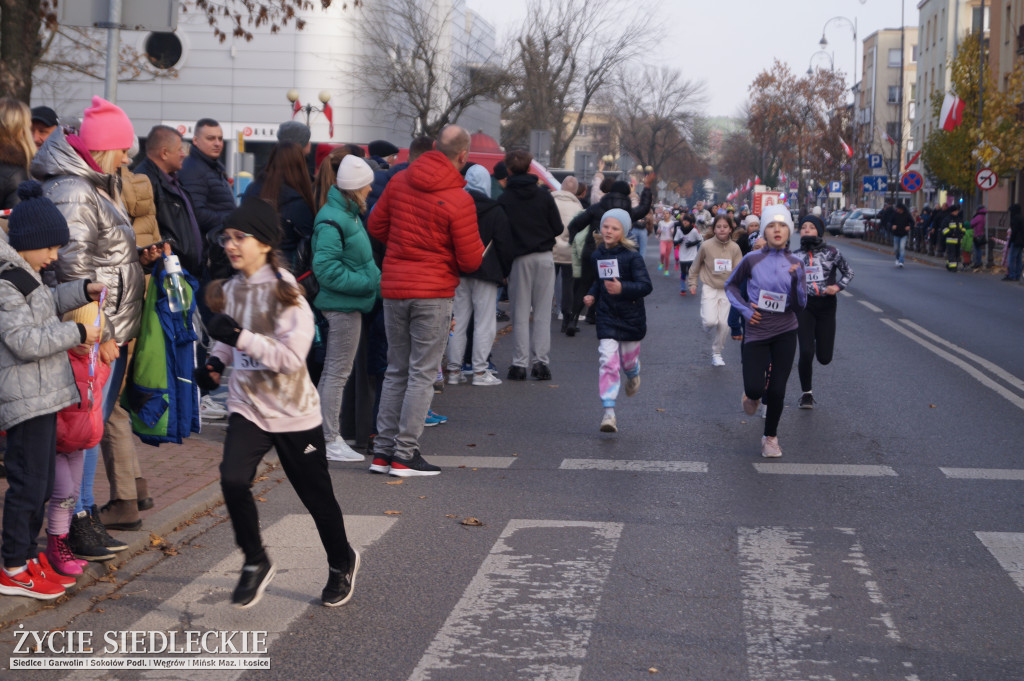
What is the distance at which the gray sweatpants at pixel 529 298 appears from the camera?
1243 cm

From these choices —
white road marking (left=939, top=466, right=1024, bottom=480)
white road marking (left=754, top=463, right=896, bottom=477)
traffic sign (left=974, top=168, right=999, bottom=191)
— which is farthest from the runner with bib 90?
traffic sign (left=974, top=168, right=999, bottom=191)

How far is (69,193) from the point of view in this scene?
5.62 metres

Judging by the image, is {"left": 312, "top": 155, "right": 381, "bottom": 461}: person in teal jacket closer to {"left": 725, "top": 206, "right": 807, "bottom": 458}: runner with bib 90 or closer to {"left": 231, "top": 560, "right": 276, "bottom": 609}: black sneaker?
{"left": 725, "top": 206, "right": 807, "bottom": 458}: runner with bib 90

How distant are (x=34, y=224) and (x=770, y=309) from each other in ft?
17.5

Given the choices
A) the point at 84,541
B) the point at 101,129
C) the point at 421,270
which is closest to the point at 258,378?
the point at 84,541

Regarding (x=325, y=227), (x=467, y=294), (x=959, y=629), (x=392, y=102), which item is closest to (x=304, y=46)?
(x=392, y=102)

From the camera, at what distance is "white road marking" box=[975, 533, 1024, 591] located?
19.0ft

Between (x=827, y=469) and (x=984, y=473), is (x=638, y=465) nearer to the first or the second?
(x=827, y=469)

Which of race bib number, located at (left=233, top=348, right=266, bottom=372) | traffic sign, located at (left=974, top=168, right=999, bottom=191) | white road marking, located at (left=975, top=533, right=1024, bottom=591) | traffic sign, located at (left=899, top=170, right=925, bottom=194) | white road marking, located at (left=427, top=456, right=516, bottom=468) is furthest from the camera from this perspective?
traffic sign, located at (left=899, top=170, right=925, bottom=194)

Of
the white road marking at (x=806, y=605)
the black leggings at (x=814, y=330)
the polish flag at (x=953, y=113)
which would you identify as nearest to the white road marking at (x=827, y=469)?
the white road marking at (x=806, y=605)

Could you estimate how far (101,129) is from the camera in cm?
595

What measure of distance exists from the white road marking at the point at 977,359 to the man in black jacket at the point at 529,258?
4.63 metres

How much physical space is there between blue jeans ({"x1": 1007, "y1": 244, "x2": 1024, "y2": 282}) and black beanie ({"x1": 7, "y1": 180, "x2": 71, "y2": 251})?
29.7 metres

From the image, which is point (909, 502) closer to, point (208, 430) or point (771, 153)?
point (208, 430)
